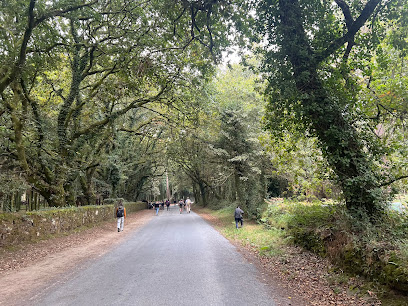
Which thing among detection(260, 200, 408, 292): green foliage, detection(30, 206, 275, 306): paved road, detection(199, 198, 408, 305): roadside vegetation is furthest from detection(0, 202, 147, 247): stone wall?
detection(260, 200, 408, 292): green foliage

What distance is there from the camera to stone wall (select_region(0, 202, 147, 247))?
31.1 feet

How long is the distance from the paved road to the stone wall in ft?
12.5

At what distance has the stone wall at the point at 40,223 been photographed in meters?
9.48

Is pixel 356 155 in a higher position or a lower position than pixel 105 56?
lower

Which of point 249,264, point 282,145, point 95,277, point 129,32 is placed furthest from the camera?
point 129,32

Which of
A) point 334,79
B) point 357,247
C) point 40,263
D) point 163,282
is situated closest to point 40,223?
point 40,263

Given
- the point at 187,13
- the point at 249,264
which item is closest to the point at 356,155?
the point at 249,264

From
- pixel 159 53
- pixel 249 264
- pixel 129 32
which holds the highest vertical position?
pixel 129 32

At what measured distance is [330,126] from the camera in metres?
6.67

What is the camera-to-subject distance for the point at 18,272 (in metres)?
7.10

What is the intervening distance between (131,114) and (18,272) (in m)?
22.2

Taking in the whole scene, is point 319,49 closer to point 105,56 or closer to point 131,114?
point 105,56

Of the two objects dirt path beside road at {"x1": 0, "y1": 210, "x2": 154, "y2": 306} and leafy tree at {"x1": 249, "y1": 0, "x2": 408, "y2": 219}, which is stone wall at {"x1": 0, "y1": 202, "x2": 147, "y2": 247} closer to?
dirt path beside road at {"x1": 0, "y1": 210, "x2": 154, "y2": 306}

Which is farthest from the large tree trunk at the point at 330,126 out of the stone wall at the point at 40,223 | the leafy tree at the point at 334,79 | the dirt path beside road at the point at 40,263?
the stone wall at the point at 40,223
